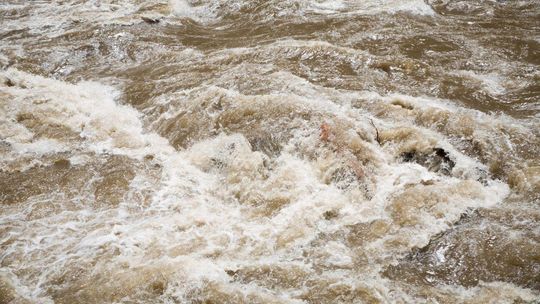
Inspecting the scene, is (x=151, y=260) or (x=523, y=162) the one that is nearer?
(x=151, y=260)

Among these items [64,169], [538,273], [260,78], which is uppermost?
[260,78]

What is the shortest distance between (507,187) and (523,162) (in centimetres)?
46

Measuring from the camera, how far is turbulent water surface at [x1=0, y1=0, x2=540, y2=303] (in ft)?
13.3

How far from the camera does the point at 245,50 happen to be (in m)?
8.21

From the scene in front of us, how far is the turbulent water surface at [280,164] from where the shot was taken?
13.3 feet

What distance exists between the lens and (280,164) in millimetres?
5457

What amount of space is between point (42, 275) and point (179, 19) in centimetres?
745

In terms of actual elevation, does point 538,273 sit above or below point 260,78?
below

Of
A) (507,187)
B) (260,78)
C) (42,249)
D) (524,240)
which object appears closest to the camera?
(524,240)

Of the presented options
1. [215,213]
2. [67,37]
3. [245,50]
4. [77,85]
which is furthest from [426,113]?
[67,37]

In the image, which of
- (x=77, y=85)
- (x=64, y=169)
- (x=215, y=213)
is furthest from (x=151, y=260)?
(x=77, y=85)

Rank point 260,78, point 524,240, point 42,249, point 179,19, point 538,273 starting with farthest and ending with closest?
point 179,19 → point 260,78 → point 42,249 → point 524,240 → point 538,273

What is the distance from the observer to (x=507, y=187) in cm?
481

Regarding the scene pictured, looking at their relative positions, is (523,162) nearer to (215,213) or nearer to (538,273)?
(538,273)
